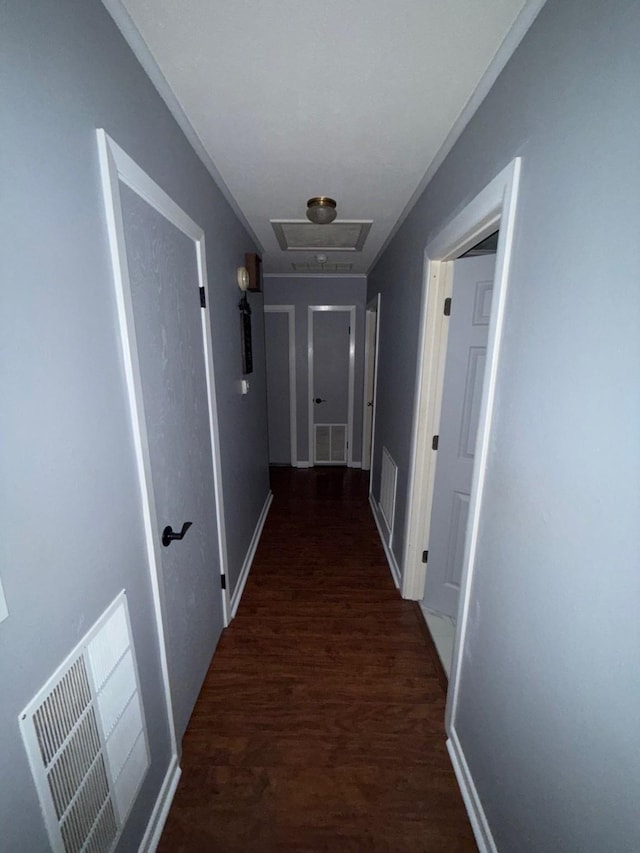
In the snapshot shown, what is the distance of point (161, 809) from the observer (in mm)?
1104

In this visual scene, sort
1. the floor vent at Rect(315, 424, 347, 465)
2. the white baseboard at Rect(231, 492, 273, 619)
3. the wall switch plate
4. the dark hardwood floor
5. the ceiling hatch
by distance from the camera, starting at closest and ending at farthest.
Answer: the wall switch plate → the dark hardwood floor → the white baseboard at Rect(231, 492, 273, 619) → the ceiling hatch → the floor vent at Rect(315, 424, 347, 465)

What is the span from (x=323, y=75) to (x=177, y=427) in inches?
48.7

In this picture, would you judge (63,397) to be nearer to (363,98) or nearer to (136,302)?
(136,302)

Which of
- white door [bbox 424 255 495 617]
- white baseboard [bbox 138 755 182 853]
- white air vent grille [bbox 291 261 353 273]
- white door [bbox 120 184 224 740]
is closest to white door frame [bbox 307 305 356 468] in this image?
white air vent grille [bbox 291 261 353 273]

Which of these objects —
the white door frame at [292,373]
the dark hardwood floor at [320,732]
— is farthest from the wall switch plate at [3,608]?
the white door frame at [292,373]

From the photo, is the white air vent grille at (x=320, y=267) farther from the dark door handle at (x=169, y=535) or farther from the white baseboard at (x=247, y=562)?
the dark door handle at (x=169, y=535)

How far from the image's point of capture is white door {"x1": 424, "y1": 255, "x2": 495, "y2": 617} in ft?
5.18

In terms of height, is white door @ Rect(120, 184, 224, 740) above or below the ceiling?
below

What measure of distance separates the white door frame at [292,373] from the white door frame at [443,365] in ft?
8.45

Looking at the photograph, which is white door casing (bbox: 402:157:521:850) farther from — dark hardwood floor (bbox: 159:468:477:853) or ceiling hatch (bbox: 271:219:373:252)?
ceiling hatch (bbox: 271:219:373:252)

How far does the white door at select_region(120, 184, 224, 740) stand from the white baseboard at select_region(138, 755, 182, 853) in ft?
0.37

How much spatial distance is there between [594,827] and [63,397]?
1.35 m

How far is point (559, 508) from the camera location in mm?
737

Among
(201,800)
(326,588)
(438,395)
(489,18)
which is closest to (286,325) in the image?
(438,395)
